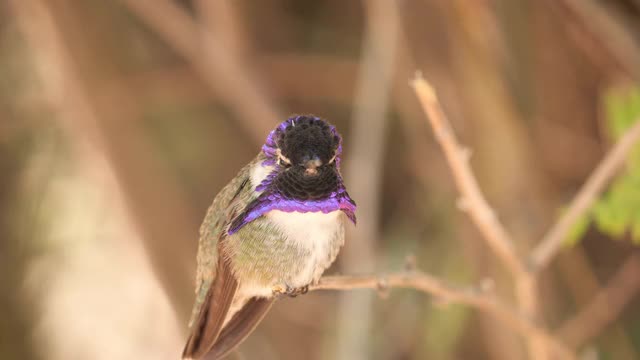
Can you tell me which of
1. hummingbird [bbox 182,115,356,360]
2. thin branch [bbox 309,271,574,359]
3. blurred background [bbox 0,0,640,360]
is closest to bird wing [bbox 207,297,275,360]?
hummingbird [bbox 182,115,356,360]

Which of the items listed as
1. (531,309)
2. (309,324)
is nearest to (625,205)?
(531,309)

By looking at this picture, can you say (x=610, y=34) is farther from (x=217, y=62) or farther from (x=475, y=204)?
(x=475, y=204)

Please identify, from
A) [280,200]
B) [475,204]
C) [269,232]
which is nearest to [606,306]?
[475,204]

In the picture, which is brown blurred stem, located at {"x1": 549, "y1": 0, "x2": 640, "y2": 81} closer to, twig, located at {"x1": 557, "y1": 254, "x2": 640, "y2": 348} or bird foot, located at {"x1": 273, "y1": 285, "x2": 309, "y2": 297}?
twig, located at {"x1": 557, "y1": 254, "x2": 640, "y2": 348}

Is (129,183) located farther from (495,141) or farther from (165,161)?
(495,141)

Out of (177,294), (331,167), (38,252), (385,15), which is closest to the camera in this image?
(331,167)

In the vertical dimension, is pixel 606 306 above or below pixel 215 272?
below

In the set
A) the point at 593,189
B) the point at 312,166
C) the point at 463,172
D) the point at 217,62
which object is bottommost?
the point at 217,62
